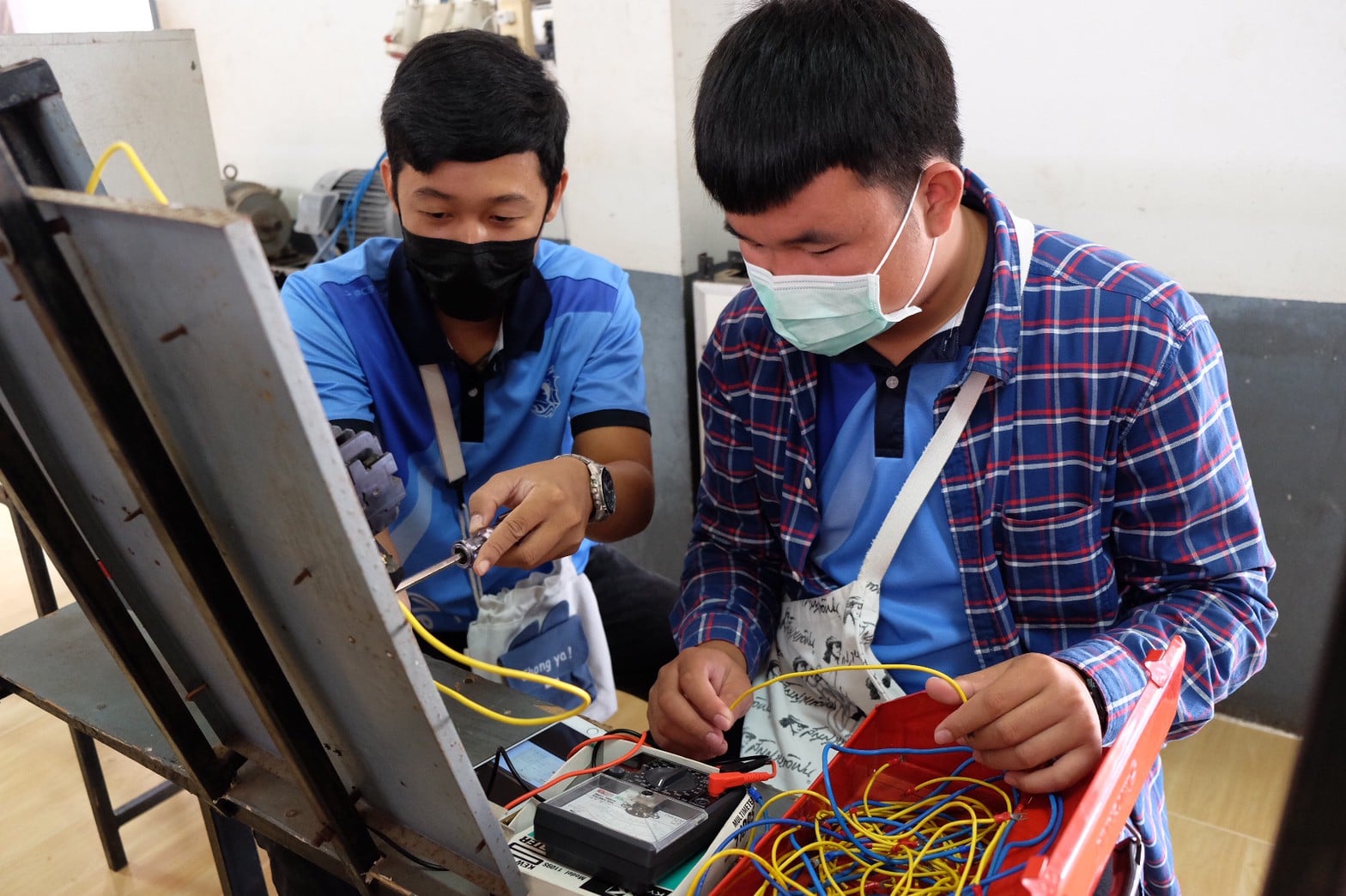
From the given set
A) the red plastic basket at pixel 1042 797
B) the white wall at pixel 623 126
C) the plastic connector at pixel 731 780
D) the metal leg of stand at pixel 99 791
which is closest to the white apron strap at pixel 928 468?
the red plastic basket at pixel 1042 797

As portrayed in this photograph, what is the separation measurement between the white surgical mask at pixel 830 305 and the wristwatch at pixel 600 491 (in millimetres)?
316

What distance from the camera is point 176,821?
215 centimetres

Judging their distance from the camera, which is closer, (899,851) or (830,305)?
(899,851)

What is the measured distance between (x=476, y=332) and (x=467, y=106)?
36cm

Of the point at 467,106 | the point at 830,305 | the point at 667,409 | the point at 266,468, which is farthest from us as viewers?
the point at 667,409

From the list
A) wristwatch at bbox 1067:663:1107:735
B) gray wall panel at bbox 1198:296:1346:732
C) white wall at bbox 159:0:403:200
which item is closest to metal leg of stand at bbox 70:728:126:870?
wristwatch at bbox 1067:663:1107:735

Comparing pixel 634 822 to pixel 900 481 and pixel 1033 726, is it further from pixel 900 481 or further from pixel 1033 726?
pixel 900 481

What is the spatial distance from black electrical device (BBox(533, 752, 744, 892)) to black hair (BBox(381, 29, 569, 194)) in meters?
0.85

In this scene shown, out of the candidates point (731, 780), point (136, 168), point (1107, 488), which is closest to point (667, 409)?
point (1107, 488)

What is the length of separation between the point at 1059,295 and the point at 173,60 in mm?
1756

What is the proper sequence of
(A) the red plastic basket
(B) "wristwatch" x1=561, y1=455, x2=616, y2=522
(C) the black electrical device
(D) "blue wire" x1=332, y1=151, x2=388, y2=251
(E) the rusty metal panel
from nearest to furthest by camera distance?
1. (E) the rusty metal panel
2. (A) the red plastic basket
3. (C) the black electrical device
4. (B) "wristwatch" x1=561, y1=455, x2=616, y2=522
5. (D) "blue wire" x1=332, y1=151, x2=388, y2=251

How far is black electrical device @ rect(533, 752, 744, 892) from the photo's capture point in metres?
0.82

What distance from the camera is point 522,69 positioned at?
1406 mm

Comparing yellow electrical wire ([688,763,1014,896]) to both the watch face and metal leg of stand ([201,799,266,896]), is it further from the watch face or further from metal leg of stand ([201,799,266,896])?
metal leg of stand ([201,799,266,896])
